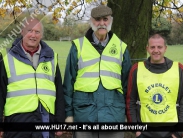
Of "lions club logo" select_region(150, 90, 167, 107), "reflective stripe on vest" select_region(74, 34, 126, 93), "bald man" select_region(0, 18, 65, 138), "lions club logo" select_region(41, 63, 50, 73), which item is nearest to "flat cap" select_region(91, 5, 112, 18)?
"reflective stripe on vest" select_region(74, 34, 126, 93)

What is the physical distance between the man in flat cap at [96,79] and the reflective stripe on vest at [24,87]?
0.36 m

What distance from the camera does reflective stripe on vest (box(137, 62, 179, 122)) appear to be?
3.60 meters

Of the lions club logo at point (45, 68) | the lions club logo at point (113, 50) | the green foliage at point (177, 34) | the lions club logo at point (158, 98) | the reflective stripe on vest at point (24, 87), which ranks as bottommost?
the lions club logo at point (158, 98)

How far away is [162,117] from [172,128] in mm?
186

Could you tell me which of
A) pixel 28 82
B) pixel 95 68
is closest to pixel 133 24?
pixel 95 68

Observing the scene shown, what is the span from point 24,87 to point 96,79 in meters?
0.85

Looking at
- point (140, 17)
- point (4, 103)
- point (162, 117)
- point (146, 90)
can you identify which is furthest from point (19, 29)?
point (140, 17)

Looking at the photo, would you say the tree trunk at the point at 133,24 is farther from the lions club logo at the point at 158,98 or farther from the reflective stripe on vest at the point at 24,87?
the reflective stripe on vest at the point at 24,87

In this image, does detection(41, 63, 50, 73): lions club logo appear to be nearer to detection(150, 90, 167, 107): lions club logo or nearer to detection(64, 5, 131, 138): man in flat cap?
detection(64, 5, 131, 138): man in flat cap

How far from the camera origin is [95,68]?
3.70m

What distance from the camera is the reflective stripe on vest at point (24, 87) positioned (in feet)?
11.1

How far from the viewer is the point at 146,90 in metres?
3.63

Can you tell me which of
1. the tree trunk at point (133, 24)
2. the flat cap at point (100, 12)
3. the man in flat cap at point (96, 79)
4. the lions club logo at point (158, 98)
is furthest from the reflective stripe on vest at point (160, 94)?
the tree trunk at point (133, 24)

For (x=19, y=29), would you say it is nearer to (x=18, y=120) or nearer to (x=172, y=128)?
(x=18, y=120)
